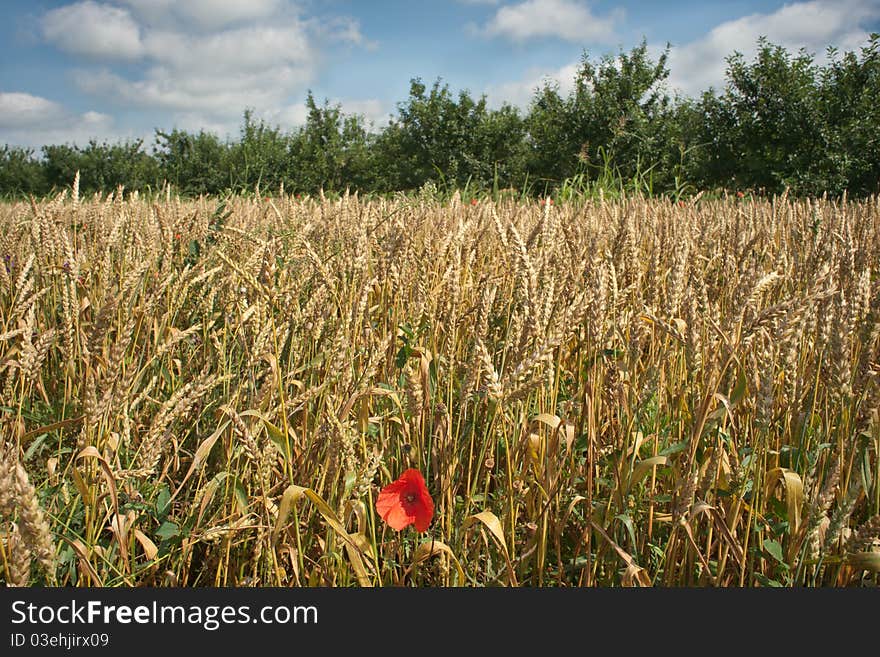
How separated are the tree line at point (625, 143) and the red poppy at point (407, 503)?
6.09m

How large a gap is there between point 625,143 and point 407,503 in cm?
1123

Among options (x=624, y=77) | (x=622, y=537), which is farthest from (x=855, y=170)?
(x=622, y=537)

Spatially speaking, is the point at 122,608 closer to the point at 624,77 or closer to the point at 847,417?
the point at 847,417

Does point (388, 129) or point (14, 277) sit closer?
point (14, 277)

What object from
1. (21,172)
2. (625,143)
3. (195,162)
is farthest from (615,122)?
(21,172)

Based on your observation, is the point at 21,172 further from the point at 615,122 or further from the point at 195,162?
the point at 615,122

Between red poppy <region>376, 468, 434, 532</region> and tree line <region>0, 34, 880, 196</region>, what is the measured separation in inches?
240

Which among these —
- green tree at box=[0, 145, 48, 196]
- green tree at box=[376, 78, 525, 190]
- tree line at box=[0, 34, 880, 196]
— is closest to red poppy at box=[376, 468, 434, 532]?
tree line at box=[0, 34, 880, 196]

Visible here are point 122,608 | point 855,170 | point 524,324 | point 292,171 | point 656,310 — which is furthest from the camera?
point 292,171

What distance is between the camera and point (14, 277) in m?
2.27

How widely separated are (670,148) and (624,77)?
5.87 feet

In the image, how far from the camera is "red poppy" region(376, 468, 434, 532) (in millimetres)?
975

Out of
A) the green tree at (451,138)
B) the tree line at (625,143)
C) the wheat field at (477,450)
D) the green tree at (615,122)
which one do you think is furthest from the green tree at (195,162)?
the wheat field at (477,450)

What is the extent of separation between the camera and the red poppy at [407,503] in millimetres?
975
